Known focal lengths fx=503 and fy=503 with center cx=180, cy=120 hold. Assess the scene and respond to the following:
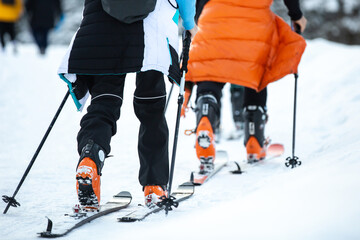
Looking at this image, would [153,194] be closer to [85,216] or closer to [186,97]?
[85,216]

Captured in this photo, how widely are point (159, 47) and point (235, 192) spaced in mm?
1245

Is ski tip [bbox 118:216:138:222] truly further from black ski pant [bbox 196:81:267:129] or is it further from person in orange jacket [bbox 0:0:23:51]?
person in orange jacket [bbox 0:0:23:51]

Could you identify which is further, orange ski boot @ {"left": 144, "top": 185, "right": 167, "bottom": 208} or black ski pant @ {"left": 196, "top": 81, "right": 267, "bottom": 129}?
black ski pant @ {"left": 196, "top": 81, "right": 267, "bottom": 129}

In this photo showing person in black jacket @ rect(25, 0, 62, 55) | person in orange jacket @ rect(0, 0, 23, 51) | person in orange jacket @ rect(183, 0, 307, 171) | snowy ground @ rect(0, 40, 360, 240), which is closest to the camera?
snowy ground @ rect(0, 40, 360, 240)

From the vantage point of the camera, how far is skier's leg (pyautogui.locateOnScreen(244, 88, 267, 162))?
4363 mm

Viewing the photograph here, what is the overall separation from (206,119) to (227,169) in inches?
23.2

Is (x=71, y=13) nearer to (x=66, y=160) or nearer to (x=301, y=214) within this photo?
(x=66, y=160)

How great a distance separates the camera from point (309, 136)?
5.59m

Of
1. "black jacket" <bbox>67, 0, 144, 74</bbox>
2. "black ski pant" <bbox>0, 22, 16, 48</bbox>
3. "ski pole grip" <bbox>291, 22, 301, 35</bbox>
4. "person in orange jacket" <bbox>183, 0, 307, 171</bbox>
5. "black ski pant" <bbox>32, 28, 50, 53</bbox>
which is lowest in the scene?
"black jacket" <bbox>67, 0, 144, 74</bbox>

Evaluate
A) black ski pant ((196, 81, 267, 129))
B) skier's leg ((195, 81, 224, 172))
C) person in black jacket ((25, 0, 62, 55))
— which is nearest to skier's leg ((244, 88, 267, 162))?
black ski pant ((196, 81, 267, 129))

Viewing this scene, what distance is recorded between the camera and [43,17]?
1290 centimetres

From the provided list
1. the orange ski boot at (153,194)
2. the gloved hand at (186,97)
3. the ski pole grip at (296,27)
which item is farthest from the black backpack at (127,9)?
the ski pole grip at (296,27)

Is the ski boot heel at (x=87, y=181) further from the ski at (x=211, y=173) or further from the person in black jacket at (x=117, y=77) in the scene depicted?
the ski at (x=211, y=173)

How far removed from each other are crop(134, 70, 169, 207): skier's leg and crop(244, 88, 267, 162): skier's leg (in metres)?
1.63
